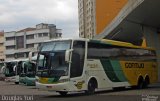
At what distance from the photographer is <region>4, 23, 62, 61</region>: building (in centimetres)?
11162

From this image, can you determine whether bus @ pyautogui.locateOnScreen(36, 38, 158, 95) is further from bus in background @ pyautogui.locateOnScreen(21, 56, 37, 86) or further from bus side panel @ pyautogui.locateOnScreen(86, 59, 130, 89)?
bus in background @ pyautogui.locateOnScreen(21, 56, 37, 86)

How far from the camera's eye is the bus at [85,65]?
2134 cm

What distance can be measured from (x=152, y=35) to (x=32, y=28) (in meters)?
82.2

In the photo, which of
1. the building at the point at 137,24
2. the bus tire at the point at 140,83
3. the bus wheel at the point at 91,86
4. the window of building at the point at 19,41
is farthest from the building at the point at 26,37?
the bus wheel at the point at 91,86

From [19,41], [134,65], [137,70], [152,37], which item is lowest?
[137,70]

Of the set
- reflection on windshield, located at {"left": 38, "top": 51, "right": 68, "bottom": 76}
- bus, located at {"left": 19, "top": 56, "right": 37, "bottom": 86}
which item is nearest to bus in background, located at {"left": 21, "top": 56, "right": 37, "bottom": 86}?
bus, located at {"left": 19, "top": 56, "right": 37, "bottom": 86}

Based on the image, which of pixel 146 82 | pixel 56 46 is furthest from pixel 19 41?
pixel 56 46

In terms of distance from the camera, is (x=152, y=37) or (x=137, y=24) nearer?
(x=137, y=24)

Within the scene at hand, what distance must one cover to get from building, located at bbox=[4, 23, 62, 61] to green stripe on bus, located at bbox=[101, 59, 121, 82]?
85728mm

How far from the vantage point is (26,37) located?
11662 cm

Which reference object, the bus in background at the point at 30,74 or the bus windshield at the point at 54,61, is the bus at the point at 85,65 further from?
the bus in background at the point at 30,74

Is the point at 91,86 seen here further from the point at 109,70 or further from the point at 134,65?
the point at 134,65

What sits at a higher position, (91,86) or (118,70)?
(118,70)

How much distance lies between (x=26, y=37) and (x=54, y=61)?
9611 cm
